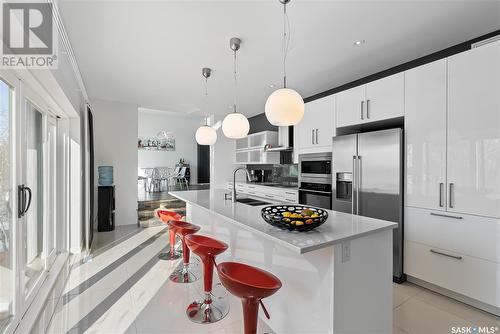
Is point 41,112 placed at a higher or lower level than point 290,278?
higher

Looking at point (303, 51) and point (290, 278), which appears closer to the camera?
point (290, 278)

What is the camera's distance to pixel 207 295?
215 centimetres

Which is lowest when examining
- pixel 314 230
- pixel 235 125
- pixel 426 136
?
pixel 314 230

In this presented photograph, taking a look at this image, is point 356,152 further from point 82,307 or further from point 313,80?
point 82,307

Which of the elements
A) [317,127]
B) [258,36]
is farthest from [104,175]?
[317,127]

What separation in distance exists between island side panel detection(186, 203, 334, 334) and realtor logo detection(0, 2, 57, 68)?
2.16 meters

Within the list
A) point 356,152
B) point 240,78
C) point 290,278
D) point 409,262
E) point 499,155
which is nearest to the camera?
point 290,278

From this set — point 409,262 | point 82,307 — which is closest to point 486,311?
point 409,262

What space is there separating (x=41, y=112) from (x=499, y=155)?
4.56 meters

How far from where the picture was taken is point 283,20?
2.20 meters

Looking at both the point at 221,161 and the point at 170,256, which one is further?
the point at 221,161

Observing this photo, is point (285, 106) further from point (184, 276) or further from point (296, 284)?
point (184, 276)

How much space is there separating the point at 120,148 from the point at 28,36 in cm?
382

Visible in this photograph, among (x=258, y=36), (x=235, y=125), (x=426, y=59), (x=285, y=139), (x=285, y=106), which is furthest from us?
(x=285, y=139)
